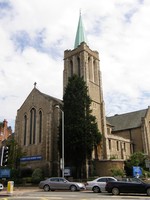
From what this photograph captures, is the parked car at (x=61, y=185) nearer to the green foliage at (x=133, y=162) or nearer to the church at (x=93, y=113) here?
the church at (x=93, y=113)

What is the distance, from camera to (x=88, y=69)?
2041 inches

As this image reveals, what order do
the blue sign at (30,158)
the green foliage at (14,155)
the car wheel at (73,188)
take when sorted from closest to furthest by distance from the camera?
the car wheel at (73,188) < the green foliage at (14,155) < the blue sign at (30,158)

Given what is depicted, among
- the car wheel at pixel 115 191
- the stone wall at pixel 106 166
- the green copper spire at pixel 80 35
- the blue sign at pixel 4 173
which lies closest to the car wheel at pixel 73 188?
the car wheel at pixel 115 191

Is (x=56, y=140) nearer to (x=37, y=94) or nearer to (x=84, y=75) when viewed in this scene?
(x=37, y=94)

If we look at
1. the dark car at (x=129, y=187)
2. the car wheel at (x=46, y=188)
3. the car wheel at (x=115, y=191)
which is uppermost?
the dark car at (x=129, y=187)

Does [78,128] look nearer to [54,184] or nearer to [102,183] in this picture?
[54,184]

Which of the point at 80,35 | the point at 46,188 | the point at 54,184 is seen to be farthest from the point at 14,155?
the point at 80,35

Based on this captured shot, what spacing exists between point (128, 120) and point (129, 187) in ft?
142

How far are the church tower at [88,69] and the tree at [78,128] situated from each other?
243 inches

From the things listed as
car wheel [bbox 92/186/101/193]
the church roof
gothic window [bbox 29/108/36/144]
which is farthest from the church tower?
car wheel [bbox 92/186/101/193]

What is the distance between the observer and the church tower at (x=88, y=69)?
49.4 metres

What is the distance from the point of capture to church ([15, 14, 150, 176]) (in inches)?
1751

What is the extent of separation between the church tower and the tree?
20.3 feet

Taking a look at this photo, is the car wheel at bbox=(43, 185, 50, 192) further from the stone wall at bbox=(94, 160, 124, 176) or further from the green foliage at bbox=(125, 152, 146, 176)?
the green foliage at bbox=(125, 152, 146, 176)
